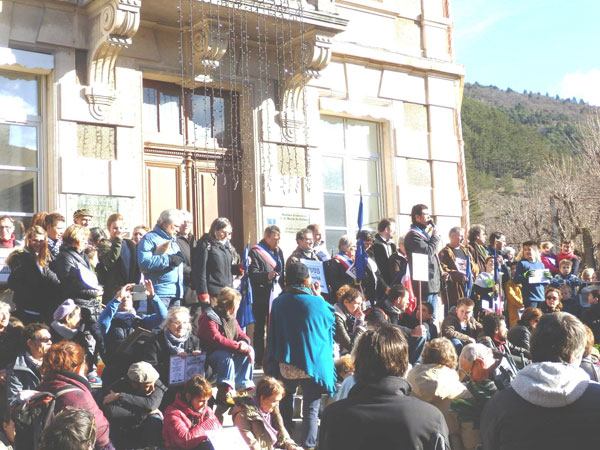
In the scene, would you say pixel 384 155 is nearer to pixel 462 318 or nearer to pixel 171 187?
pixel 171 187

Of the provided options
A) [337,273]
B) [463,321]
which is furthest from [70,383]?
[463,321]

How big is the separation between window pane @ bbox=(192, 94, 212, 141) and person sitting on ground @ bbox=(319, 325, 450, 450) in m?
9.38

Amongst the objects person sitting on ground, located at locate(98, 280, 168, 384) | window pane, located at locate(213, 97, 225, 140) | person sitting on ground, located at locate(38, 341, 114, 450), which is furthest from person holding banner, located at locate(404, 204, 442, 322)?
person sitting on ground, located at locate(38, 341, 114, 450)

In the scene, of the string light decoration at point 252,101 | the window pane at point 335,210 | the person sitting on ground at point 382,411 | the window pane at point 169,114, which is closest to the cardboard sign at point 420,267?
the string light decoration at point 252,101

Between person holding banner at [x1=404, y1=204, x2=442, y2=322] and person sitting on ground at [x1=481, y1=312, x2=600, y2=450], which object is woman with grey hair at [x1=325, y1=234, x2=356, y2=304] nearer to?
person holding banner at [x1=404, y1=204, x2=442, y2=322]

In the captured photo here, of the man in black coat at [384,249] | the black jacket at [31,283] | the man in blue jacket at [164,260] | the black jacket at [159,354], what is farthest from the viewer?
the man in black coat at [384,249]

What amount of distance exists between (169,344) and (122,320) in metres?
0.58

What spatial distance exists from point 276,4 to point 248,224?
3141mm

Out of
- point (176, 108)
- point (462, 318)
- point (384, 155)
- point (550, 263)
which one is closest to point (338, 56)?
point (384, 155)

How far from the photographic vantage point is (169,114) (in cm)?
1295

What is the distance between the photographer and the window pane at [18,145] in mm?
11555

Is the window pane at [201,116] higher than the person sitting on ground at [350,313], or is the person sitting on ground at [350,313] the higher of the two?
the window pane at [201,116]

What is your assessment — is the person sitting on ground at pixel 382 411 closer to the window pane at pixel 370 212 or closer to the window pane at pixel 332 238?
the window pane at pixel 332 238

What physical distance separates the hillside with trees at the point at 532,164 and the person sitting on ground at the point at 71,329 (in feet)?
58.9
